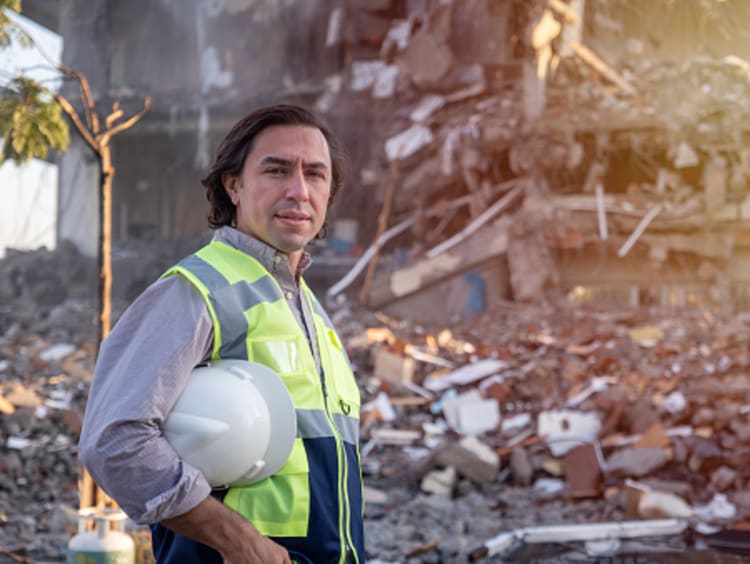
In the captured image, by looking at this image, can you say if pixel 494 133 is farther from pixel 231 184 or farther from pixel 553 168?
pixel 231 184

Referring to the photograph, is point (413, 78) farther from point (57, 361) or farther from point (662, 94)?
point (57, 361)

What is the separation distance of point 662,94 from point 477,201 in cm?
357

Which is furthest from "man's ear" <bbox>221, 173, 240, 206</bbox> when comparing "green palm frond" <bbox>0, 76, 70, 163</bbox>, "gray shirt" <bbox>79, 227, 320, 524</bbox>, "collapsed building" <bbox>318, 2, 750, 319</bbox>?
"collapsed building" <bbox>318, 2, 750, 319</bbox>

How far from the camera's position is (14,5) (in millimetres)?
4789

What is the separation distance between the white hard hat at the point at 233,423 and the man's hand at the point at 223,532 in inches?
3.1

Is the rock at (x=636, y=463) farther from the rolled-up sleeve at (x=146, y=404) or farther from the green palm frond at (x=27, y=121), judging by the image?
the rolled-up sleeve at (x=146, y=404)

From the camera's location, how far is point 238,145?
197 centimetres

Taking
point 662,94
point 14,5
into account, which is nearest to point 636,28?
point 662,94

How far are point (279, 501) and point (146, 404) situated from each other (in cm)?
35

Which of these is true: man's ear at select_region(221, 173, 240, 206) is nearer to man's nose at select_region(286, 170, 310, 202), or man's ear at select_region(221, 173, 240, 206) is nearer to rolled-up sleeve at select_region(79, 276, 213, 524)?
man's nose at select_region(286, 170, 310, 202)

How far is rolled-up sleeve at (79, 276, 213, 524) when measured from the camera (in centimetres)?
155

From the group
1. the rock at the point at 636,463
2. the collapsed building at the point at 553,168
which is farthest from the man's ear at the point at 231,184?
the collapsed building at the point at 553,168

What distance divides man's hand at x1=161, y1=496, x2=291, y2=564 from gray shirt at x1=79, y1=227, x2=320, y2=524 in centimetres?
3

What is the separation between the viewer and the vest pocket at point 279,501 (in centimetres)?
170
